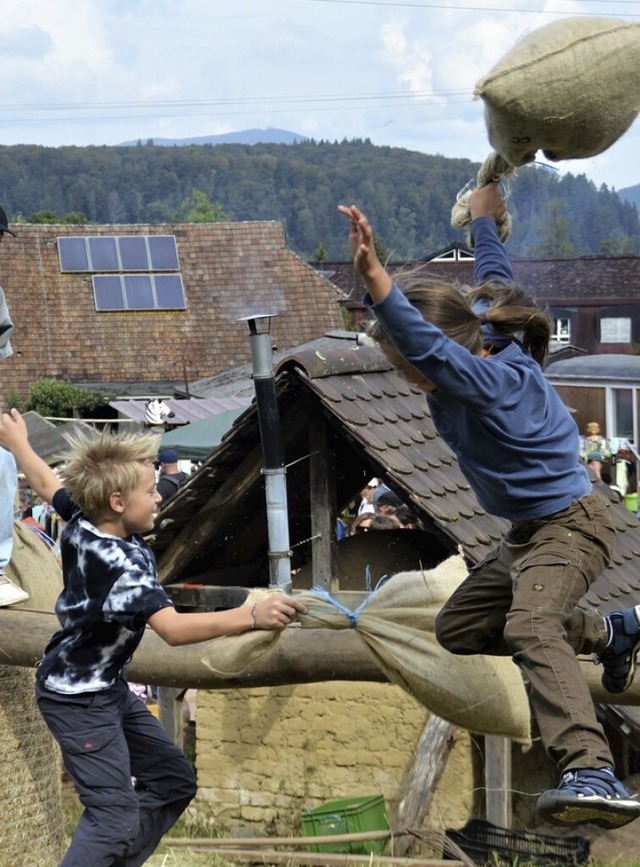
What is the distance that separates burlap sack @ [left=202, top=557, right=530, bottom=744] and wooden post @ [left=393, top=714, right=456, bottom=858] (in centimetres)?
457

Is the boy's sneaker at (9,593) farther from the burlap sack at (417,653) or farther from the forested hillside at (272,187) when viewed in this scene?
the forested hillside at (272,187)

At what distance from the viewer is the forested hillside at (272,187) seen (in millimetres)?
57219

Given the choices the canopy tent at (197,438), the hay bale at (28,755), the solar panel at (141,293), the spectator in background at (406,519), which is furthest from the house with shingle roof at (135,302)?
the hay bale at (28,755)

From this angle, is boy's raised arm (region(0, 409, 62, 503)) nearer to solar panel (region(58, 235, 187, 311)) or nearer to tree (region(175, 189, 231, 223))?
solar panel (region(58, 235, 187, 311))

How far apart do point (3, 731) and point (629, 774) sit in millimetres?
6209

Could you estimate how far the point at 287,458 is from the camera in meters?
9.20

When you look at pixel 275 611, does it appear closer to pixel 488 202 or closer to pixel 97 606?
pixel 97 606

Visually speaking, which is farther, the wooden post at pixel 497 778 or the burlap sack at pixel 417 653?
the wooden post at pixel 497 778

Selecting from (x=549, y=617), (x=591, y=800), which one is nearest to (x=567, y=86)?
(x=549, y=617)

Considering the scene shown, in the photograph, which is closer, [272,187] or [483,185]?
[483,185]

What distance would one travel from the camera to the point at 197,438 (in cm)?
1750

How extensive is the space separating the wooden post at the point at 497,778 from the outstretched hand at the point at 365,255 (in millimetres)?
5691

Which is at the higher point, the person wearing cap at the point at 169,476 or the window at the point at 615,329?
the person wearing cap at the point at 169,476

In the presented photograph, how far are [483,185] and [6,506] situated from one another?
2.34 m
